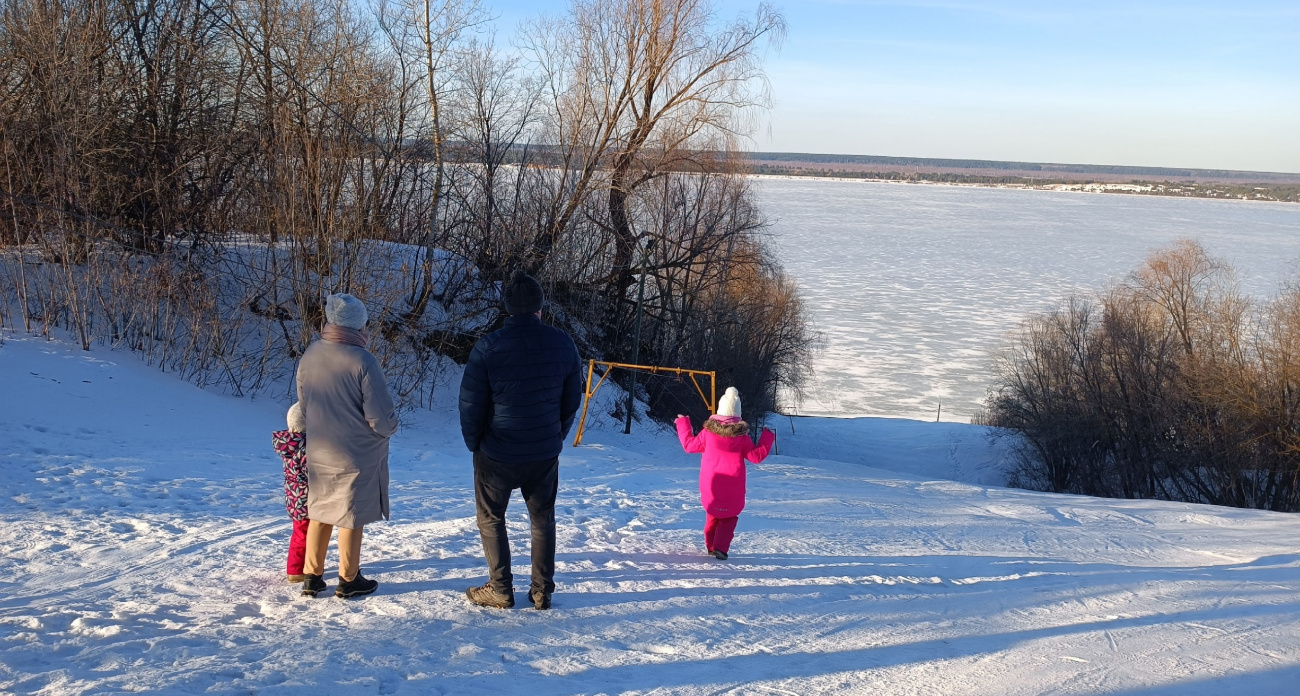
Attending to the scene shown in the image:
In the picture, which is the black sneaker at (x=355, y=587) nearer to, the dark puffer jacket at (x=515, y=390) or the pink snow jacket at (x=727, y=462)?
the dark puffer jacket at (x=515, y=390)

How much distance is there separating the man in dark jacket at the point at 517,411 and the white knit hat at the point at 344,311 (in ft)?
2.00

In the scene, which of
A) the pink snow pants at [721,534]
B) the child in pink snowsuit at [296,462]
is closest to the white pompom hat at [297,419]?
the child in pink snowsuit at [296,462]

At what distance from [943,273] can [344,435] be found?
6067 centimetres

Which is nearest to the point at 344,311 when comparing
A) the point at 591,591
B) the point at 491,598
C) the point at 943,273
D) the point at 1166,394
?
the point at 491,598

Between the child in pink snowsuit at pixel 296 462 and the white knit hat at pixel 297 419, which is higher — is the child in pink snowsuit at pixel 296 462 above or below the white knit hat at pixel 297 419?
below

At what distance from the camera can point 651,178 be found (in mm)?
19344

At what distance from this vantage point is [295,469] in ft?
16.0

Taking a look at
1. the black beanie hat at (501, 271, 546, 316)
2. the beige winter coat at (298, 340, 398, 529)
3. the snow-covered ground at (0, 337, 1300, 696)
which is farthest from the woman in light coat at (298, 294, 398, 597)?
the black beanie hat at (501, 271, 546, 316)

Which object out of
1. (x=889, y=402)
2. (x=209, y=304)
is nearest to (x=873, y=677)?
(x=209, y=304)

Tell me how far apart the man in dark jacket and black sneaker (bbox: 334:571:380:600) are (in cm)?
70

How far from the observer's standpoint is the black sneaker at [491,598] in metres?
4.84

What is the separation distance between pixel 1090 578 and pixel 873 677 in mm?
3046

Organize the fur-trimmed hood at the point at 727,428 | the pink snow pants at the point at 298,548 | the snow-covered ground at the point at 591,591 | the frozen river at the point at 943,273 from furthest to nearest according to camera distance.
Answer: the frozen river at the point at 943,273, the fur-trimmed hood at the point at 727,428, the pink snow pants at the point at 298,548, the snow-covered ground at the point at 591,591

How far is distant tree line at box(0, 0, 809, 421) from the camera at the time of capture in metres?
11.9
